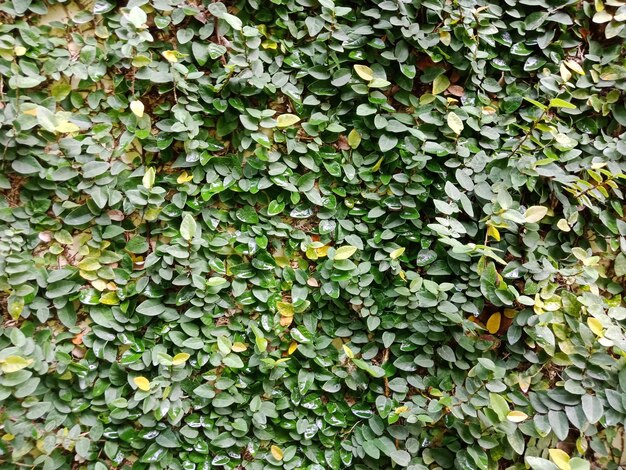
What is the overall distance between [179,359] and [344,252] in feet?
2.18

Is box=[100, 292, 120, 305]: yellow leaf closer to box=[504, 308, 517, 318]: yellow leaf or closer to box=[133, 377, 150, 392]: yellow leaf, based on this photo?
box=[133, 377, 150, 392]: yellow leaf

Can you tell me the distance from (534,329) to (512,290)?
0.56 ft

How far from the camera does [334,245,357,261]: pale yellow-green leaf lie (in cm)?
145

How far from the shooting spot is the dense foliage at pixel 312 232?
1370mm

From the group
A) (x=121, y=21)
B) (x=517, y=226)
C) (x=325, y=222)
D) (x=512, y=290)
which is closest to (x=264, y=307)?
(x=325, y=222)

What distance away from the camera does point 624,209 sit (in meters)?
1.59

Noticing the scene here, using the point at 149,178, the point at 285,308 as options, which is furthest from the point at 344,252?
the point at 149,178

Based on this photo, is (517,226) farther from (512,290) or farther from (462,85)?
(462,85)

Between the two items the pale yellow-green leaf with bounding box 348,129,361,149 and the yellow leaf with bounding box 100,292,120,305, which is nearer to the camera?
the yellow leaf with bounding box 100,292,120,305

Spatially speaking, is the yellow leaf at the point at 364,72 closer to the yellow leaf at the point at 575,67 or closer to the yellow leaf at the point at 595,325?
the yellow leaf at the point at 575,67

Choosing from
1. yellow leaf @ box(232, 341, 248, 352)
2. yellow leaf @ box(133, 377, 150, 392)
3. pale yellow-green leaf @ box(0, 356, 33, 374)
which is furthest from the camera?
A: yellow leaf @ box(232, 341, 248, 352)

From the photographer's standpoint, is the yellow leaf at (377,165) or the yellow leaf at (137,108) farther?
the yellow leaf at (377,165)

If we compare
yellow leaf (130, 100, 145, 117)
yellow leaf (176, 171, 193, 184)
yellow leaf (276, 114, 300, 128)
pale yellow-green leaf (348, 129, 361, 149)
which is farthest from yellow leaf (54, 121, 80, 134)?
pale yellow-green leaf (348, 129, 361, 149)

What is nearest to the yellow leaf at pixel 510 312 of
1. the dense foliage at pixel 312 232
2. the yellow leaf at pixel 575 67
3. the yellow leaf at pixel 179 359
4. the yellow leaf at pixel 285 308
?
the dense foliage at pixel 312 232
